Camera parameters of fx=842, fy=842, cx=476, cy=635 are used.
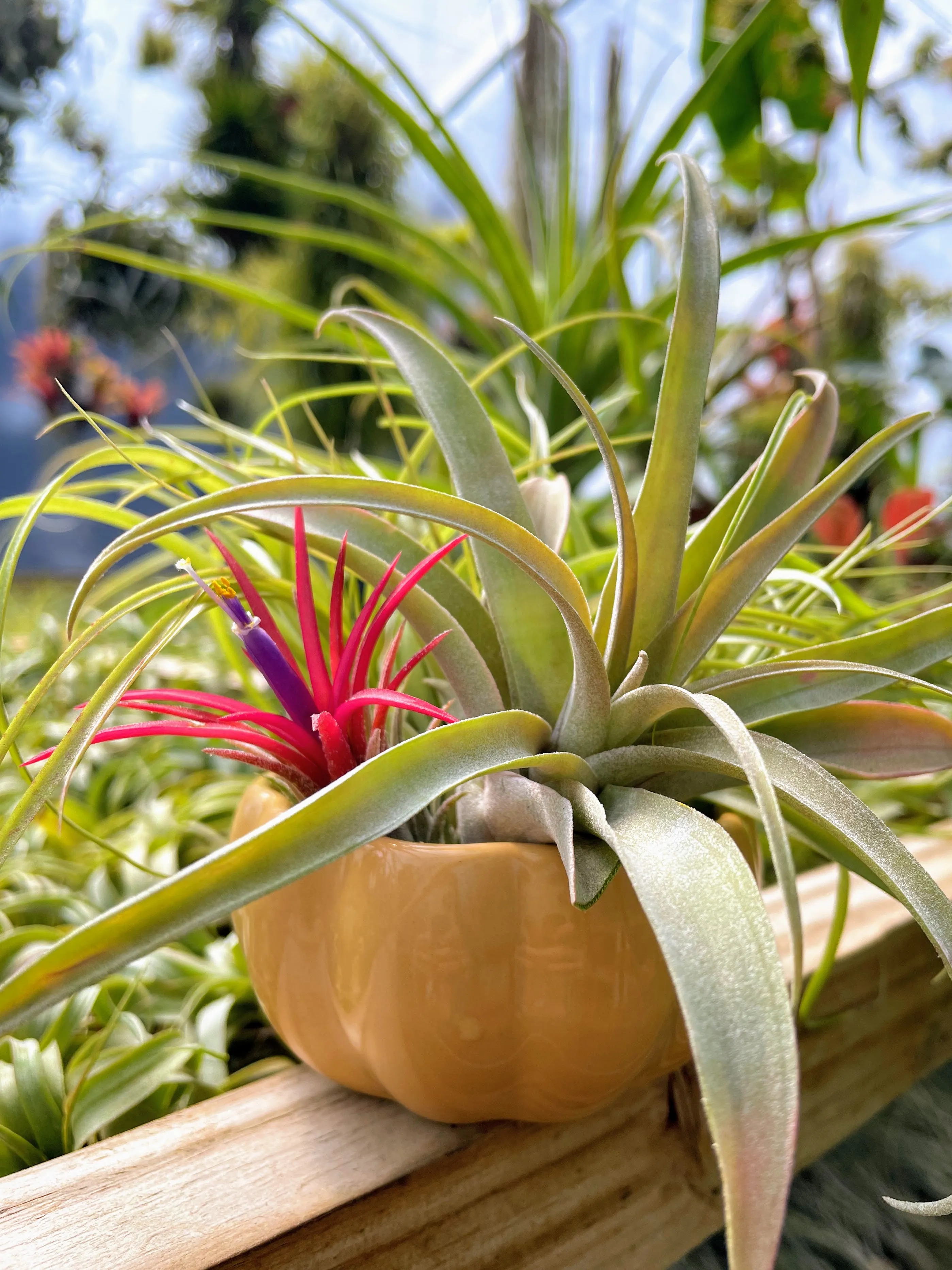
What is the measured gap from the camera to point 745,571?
0.80ft

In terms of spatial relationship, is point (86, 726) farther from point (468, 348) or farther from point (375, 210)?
point (468, 348)

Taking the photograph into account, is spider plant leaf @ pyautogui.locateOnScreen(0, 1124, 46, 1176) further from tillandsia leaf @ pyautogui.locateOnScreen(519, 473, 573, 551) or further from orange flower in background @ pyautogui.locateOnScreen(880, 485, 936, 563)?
orange flower in background @ pyautogui.locateOnScreen(880, 485, 936, 563)

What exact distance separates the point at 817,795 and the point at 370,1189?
153 millimetres

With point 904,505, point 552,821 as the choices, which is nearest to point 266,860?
point 552,821

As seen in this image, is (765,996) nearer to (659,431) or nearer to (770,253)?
(659,431)

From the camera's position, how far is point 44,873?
1.40ft

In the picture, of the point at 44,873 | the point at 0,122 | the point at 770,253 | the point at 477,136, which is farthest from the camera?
the point at 477,136

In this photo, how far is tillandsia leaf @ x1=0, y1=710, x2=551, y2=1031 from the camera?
14 cm

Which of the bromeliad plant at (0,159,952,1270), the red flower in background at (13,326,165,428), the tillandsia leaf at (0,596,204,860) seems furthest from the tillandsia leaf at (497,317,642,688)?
the red flower in background at (13,326,165,428)

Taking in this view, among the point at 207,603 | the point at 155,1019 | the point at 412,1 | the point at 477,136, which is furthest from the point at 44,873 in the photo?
the point at 477,136

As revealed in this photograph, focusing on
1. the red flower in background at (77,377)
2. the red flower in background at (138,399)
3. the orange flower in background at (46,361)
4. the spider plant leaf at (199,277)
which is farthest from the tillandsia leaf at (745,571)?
the orange flower in background at (46,361)

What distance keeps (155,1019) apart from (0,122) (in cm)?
128

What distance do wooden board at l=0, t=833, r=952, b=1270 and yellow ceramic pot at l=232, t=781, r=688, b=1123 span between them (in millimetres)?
22

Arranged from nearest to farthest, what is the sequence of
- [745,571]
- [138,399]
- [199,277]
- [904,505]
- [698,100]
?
1. [745,571]
2. [199,277]
3. [698,100]
4. [904,505]
5. [138,399]
